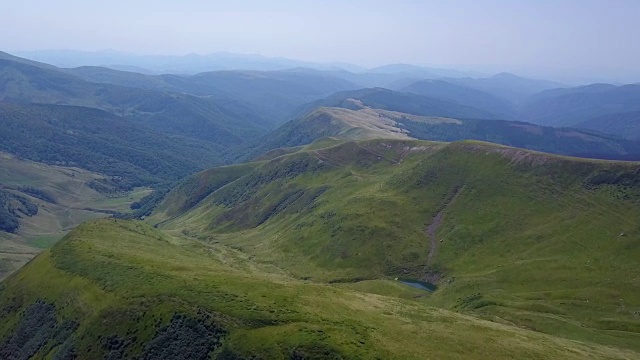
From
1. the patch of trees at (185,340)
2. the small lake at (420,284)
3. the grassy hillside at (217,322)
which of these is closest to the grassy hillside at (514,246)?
the small lake at (420,284)

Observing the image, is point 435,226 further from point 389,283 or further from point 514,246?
point 389,283

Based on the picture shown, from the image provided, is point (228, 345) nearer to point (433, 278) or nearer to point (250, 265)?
point (433, 278)

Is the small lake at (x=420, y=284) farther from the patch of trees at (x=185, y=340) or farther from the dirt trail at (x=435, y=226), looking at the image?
the patch of trees at (x=185, y=340)

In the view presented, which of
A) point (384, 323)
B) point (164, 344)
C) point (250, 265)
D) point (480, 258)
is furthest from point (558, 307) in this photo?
point (250, 265)

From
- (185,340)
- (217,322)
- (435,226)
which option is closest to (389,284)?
(435,226)

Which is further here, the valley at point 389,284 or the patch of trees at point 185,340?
the valley at point 389,284

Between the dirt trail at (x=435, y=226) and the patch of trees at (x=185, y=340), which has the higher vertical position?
the patch of trees at (x=185, y=340)
